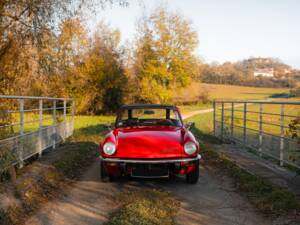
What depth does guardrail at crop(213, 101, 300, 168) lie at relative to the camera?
7323mm

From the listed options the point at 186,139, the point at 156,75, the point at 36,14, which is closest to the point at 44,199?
the point at 186,139

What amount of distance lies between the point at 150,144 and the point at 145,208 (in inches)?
63.3

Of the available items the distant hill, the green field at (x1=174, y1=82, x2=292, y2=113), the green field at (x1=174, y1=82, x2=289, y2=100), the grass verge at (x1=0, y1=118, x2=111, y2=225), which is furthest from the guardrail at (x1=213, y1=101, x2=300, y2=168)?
the distant hill

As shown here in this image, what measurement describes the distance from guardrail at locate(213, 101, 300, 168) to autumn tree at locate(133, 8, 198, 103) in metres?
25.1

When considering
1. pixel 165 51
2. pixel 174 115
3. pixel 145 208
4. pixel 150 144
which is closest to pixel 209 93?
pixel 165 51

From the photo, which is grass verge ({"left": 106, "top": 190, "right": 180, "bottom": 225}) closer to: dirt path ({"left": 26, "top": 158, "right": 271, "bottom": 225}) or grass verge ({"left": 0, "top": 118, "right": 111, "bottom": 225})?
dirt path ({"left": 26, "top": 158, "right": 271, "bottom": 225})

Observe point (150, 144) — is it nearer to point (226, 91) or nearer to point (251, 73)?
point (226, 91)

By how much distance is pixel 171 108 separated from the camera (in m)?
7.93

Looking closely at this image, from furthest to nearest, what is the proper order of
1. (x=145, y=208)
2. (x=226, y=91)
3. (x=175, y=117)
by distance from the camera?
(x=226, y=91)
(x=175, y=117)
(x=145, y=208)

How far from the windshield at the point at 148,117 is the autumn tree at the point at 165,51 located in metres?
31.6

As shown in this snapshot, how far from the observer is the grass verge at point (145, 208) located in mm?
4273

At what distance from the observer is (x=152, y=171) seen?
19.9 feet

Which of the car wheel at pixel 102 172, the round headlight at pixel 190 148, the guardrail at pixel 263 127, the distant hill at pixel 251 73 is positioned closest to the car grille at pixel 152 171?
the round headlight at pixel 190 148

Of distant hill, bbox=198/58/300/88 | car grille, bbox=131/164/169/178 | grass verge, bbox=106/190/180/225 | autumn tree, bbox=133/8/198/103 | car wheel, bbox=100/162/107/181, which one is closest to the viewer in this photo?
grass verge, bbox=106/190/180/225
